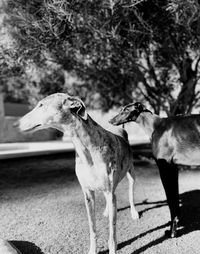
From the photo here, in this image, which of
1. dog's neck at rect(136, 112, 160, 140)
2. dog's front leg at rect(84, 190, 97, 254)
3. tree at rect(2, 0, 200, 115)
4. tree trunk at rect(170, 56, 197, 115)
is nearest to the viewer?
dog's front leg at rect(84, 190, 97, 254)

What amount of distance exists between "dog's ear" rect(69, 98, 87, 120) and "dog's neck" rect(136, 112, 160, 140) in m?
1.84

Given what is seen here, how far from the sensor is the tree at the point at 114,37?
6918 millimetres

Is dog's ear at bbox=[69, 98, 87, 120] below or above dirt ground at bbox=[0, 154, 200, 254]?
above

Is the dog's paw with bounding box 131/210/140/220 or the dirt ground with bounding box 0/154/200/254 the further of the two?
the dog's paw with bounding box 131/210/140/220

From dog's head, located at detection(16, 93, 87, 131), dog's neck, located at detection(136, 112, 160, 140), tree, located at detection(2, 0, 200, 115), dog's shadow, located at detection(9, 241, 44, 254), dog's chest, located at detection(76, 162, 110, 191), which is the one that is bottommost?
dog's shadow, located at detection(9, 241, 44, 254)

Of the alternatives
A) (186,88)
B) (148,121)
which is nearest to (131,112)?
(148,121)

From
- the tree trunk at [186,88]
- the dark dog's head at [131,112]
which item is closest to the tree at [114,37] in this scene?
the tree trunk at [186,88]

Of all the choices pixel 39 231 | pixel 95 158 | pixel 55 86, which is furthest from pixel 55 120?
pixel 55 86

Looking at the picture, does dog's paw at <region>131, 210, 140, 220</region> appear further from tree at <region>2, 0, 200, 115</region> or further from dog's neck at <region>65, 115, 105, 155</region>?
tree at <region>2, 0, 200, 115</region>

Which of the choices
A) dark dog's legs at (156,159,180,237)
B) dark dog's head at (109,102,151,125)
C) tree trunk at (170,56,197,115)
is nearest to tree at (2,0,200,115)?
tree trunk at (170,56,197,115)

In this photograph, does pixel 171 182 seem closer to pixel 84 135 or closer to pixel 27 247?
pixel 84 135

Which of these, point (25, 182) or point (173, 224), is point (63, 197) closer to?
point (25, 182)

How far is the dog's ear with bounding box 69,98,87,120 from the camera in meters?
3.30

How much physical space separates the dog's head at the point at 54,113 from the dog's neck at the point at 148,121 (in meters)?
1.86
